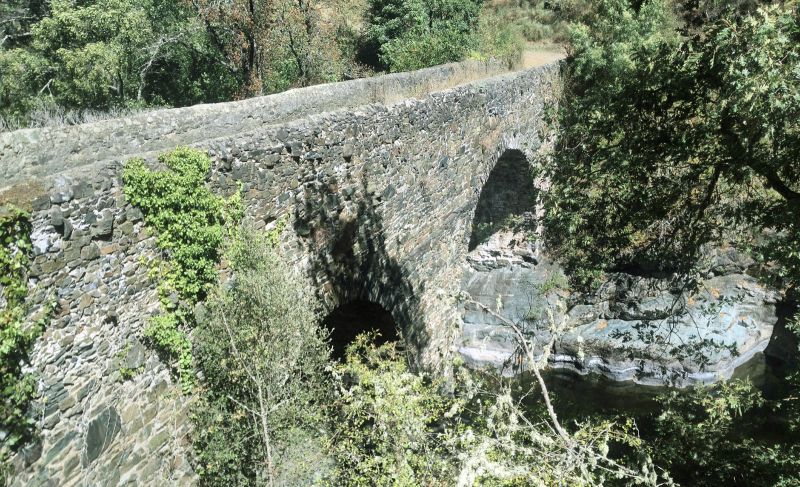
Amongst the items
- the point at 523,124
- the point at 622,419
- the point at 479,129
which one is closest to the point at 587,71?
the point at 523,124

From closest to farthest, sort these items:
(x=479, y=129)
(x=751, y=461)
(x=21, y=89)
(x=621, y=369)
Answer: (x=751, y=461)
(x=479, y=129)
(x=621, y=369)
(x=21, y=89)

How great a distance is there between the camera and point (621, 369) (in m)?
13.8

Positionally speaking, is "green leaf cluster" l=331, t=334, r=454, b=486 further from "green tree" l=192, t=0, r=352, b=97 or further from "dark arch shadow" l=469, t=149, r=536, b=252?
"green tree" l=192, t=0, r=352, b=97

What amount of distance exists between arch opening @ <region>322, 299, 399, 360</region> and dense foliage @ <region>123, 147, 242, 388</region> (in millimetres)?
3235

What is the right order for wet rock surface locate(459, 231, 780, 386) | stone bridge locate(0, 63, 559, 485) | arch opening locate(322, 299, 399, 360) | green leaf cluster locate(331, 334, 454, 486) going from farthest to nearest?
wet rock surface locate(459, 231, 780, 386)
arch opening locate(322, 299, 399, 360)
green leaf cluster locate(331, 334, 454, 486)
stone bridge locate(0, 63, 559, 485)

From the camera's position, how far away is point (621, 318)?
47.9 feet

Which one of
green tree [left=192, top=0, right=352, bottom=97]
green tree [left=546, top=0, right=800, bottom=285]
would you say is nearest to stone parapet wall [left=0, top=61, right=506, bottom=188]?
green tree [left=546, top=0, right=800, bottom=285]

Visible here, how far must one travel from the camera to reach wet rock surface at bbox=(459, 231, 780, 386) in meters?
13.3

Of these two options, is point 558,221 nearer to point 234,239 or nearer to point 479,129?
point 234,239

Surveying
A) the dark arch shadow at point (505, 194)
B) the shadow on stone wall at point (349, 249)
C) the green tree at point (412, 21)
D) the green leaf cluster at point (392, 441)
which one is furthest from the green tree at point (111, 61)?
the green leaf cluster at point (392, 441)

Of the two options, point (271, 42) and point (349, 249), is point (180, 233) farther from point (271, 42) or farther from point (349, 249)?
point (271, 42)

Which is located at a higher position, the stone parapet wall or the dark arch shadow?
the stone parapet wall

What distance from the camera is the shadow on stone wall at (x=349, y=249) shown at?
263 inches

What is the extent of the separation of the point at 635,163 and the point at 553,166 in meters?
1.02
